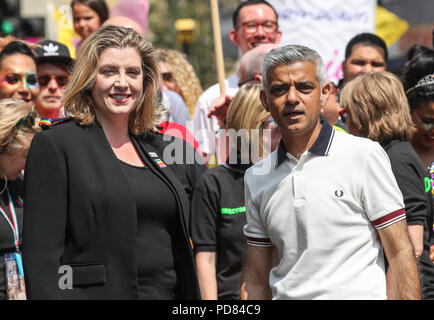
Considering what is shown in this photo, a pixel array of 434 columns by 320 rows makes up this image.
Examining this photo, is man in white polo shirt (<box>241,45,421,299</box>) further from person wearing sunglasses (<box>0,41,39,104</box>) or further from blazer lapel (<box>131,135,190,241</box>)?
person wearing sunglasses (<box>0,41,39,104</box>)

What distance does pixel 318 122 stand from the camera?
3.61 metres

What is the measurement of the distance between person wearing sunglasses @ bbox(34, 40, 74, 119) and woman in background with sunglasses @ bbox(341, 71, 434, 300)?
8.59 feet

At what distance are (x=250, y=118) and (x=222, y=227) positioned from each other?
26.8 inches

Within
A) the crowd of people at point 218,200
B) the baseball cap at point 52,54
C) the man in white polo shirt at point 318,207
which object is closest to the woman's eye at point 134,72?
the crowd of people at point 218,200

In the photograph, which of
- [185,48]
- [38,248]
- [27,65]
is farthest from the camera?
[185,48]

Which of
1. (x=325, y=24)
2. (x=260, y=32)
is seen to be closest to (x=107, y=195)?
(x=260, y=32)

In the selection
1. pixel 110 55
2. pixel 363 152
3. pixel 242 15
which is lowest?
pixel 363 152

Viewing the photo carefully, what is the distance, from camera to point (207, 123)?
21.4 feet

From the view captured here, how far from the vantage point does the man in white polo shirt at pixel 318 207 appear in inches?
130

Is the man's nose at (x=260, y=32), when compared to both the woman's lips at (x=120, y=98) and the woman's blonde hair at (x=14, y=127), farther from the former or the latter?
the woman's lips at (x=120, y=98)

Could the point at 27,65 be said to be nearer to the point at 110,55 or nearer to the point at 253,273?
the point at 110,55

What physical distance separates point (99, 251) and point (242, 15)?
13.7 feet

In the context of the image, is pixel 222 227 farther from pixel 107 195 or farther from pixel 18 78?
pixel 18 78
